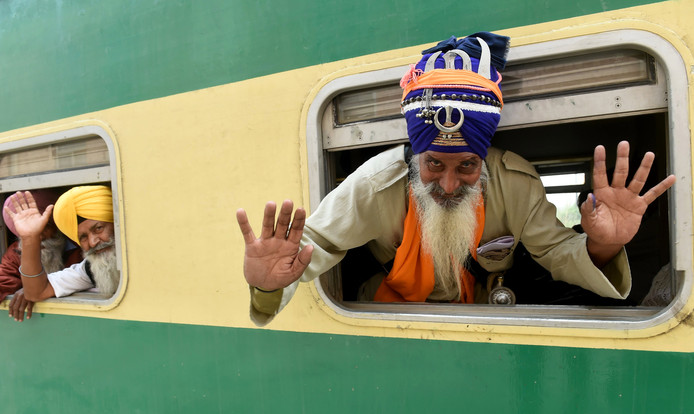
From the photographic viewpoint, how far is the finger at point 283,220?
143 centimetres

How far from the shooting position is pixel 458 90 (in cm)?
154

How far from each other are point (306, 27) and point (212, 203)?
88cm

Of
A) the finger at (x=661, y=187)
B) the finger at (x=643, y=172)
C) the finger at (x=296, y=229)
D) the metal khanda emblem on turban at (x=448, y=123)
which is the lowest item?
the finger at (x=296, y=229)

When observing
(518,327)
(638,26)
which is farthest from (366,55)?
(518,327)

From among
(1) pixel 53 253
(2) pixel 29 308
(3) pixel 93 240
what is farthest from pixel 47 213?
(1) pixel 53 253

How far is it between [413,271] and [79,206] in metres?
1.98

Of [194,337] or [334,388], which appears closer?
[334,388]

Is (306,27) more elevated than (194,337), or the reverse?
(306,27)

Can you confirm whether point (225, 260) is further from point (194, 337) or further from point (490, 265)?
point (490, 265)

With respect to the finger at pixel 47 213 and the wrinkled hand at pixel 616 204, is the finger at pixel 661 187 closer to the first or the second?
the wrinkled hand at pixel 616 204

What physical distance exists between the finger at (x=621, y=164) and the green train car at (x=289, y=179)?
0.15 metres

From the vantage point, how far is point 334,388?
1851mm

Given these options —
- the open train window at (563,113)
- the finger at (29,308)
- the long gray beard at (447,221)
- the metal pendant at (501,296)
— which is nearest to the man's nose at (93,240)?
the finger at (29,308)

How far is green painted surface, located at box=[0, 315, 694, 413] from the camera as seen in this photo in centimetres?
148
